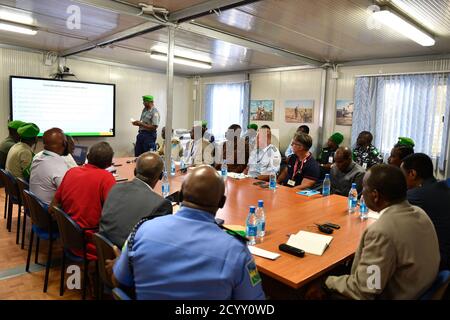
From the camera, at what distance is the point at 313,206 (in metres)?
3.02

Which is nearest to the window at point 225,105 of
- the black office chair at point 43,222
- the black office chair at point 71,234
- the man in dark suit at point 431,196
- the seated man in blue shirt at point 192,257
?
the black office chair at point 43,222

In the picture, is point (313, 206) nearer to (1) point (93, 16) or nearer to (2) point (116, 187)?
(2) point (116, 187)

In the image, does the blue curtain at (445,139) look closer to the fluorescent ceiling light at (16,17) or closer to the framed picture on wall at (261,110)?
the framed picture on wall at (261,110)

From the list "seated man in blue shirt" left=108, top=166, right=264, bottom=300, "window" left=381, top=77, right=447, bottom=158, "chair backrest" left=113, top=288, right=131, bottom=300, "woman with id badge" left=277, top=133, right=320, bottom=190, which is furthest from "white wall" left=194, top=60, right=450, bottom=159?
"chair backrest" left=113, top=288, right=131, bottom=300

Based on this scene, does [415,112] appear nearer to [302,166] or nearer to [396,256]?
[302,166]

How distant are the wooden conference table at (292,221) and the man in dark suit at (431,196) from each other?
465mm

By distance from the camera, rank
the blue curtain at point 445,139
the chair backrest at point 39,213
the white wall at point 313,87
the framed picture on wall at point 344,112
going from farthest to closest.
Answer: the framed picture on wall at point 344,112 → the white wall at point 313,87 → the blue curtain at point 445,139 → the chair backrest at point 39,213

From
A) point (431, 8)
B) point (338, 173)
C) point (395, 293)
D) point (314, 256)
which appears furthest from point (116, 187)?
point (431, 8)

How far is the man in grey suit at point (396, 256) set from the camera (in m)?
1.50

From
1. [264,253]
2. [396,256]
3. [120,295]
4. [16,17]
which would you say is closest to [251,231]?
[264,253]

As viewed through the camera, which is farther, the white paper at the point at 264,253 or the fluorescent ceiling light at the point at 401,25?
the fluorescent ceiling light at the point at 401,25

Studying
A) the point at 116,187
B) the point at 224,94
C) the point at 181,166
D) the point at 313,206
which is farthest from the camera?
the point at 224,94

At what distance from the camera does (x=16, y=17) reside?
14.8ft

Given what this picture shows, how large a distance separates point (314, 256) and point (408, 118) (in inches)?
196
